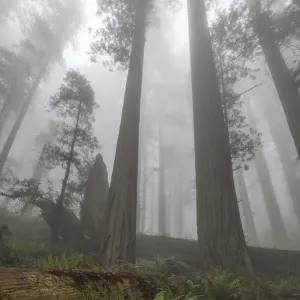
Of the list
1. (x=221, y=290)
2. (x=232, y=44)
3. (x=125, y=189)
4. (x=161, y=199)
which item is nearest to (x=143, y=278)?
(x=221, y=290)

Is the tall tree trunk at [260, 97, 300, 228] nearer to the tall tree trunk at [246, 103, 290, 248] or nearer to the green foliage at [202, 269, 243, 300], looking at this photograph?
the tall tree trunk at [246, 103, 290, 248]

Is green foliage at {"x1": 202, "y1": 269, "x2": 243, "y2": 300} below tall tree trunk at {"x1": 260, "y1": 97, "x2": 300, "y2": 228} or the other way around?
below

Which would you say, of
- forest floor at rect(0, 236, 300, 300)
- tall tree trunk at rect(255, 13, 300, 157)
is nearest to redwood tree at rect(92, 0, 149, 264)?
forest floor at rect(0, 236, 300, 300)

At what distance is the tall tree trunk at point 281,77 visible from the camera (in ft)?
36.1

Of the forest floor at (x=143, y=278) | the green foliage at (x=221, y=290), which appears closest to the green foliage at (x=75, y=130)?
the forest floor at (x=143, y=278)

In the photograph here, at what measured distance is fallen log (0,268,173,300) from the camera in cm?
249

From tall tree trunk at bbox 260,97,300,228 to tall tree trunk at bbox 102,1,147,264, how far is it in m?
21.6

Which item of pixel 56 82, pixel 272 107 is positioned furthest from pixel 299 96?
pixel 56 82

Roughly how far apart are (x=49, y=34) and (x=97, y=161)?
58.4 ft

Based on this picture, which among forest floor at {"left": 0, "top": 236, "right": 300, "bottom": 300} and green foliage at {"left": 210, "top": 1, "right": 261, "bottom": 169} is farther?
green foliage at {"left": 210, "top": 1, "right": 261, "bottom": 169}

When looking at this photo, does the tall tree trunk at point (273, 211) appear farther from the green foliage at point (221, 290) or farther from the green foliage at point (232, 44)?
the green foliage at point (221, 290)

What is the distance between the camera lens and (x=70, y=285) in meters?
2.93

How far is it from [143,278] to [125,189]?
4809 mm

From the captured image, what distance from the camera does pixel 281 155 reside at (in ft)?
107
